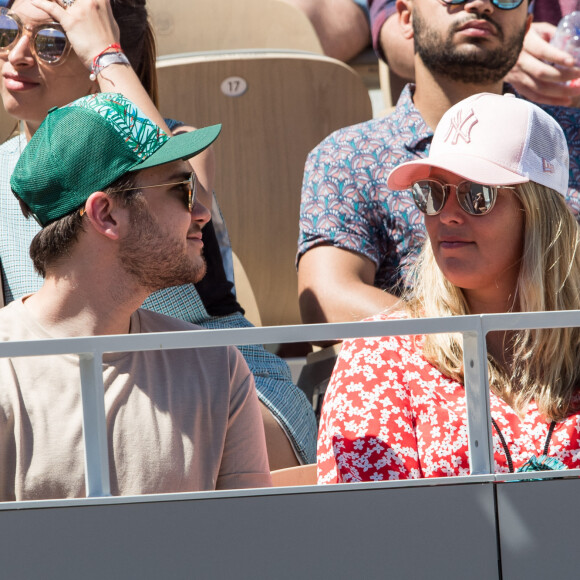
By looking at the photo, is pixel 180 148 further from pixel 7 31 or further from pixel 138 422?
pixel 7 31

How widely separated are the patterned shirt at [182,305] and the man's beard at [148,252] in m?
0.45

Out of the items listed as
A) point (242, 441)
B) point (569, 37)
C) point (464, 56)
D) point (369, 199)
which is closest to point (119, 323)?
point (242, 441)

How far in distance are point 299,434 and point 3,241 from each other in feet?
2.49

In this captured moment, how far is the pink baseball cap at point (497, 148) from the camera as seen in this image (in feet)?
5.95

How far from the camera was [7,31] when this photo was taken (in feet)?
7.43

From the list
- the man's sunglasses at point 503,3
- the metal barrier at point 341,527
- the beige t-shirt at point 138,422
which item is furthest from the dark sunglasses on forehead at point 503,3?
the metal barrier at point 341,527

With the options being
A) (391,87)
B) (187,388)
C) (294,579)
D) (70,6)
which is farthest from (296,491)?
(391,87)

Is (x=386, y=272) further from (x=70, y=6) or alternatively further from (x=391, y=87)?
(x=391, y=87)

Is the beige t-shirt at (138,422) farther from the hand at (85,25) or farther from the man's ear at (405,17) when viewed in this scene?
the man's ear at (405,17)

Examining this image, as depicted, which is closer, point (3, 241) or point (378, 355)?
point (378, 355)

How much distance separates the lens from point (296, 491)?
126 cm

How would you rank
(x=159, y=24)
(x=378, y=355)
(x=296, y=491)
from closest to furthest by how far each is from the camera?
1. (x=296, y=491)
2. (x=378, y=355)
3. (x=159, y=24)

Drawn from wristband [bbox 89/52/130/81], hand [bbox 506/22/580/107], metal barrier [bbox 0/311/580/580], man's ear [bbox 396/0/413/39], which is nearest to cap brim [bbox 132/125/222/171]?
wristband [bbox 89/52/130/81]

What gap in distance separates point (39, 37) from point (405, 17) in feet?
3.84
